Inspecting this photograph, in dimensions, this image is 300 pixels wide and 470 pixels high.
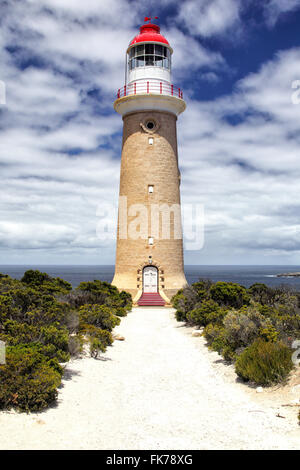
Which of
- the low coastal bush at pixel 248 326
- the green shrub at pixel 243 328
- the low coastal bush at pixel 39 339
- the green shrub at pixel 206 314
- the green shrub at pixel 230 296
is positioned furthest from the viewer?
the green shrub at pixel 230 296

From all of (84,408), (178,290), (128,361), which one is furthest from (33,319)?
(178,290)

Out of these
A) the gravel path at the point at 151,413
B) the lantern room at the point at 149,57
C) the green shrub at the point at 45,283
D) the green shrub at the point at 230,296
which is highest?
the lantern room at the point at 149,57

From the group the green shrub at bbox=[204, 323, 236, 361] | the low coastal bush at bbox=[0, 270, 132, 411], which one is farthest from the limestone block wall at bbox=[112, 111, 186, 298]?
the green shrub at bbox=[204, 323, 236, 361]

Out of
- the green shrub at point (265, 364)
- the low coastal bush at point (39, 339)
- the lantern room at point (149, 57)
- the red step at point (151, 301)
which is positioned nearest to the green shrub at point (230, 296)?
the low coastal bush at point (39, 339)

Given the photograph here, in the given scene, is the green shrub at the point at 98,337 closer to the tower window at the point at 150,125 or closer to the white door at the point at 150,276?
the white door at the point at 150,276

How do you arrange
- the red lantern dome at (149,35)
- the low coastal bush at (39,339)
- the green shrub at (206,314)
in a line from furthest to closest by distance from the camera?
the red lantern dome at (149,35), the green shrub at (206,314), the low coastal bush at (39,339)

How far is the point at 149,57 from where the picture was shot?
25266 millimetres

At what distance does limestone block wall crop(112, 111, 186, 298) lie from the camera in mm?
25141

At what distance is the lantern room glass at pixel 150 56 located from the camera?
2516 centimetres

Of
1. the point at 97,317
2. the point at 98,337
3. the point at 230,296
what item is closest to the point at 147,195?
the point at 230,296

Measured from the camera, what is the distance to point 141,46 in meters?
25.3

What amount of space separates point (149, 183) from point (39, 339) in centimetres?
1679
